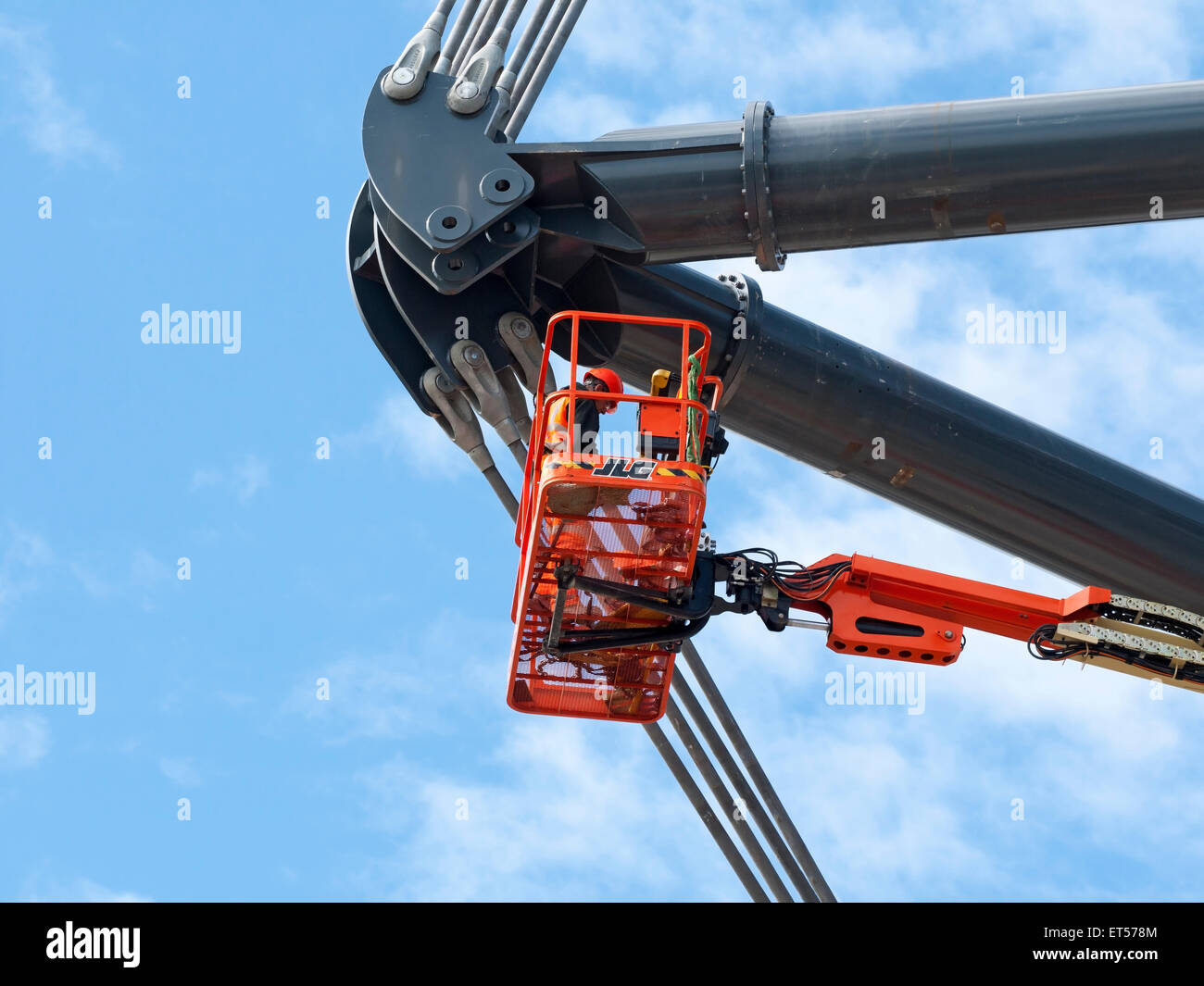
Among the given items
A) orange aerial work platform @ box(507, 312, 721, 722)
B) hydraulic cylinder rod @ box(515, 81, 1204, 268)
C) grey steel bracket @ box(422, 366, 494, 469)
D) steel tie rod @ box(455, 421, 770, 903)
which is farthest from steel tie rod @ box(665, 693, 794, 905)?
hydraulic cylinder rod @ box(515, 81, 1204, 268)

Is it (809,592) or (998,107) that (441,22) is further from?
(809,592)

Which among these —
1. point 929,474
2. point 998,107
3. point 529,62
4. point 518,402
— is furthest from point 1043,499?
point 529,62

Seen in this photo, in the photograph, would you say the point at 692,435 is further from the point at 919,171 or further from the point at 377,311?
the point at 377,311

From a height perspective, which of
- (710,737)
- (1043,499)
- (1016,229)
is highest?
(1016,229)

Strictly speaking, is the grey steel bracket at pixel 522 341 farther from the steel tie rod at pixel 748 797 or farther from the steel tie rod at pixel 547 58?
the steel tie rod at pixel 748 797

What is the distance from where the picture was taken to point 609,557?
11.1 metres

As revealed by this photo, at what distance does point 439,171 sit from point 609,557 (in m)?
3.14

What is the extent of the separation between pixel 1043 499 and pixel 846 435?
1.62 meters

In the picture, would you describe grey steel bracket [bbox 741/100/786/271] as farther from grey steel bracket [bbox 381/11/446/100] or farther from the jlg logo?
the jlg logo

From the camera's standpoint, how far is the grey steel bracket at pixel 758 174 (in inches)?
483

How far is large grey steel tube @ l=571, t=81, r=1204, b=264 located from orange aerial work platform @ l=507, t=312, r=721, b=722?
1278mm

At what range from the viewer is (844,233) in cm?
1245

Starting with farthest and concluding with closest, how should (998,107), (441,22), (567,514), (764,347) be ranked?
(764,347), (441,22), (998,107), (567,514)

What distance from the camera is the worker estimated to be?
10828mm
